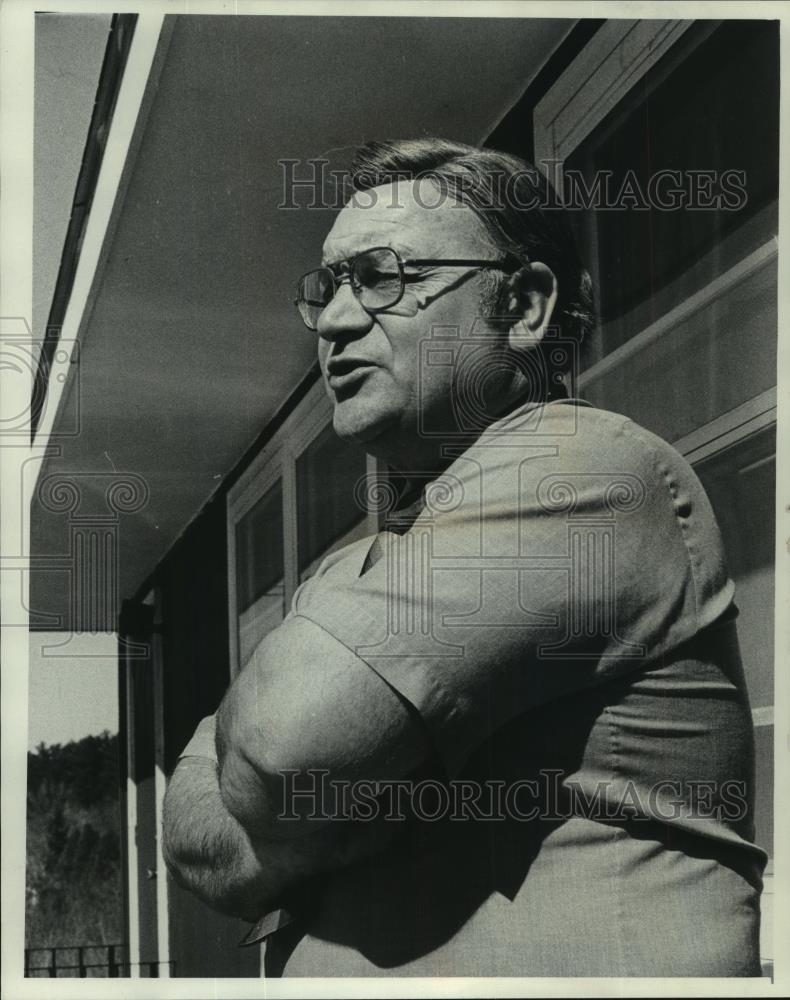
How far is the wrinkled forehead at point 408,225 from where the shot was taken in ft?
9.12

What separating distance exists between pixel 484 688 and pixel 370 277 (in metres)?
0.77

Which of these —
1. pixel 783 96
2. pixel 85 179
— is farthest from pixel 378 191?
pixel 783 96

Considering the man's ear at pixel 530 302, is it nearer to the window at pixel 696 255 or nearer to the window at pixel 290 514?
the window at pixel 696 255

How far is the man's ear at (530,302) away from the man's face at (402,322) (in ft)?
0.20

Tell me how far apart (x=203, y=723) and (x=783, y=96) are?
5.21 feet

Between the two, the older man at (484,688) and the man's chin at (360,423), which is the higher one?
the man's chin at (360,423)

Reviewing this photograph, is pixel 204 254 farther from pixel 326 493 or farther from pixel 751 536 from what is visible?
pixel 751 536

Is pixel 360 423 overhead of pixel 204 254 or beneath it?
beneath

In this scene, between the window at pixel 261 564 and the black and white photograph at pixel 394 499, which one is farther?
the window at pixel 261 564

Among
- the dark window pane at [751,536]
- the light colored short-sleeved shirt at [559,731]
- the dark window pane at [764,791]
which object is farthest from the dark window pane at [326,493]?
the dark window pane at [764,791]

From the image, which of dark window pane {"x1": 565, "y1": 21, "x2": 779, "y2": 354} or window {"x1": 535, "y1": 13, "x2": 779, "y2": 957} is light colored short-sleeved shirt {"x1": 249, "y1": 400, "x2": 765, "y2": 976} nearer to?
window {"x1": 535, "y1": 13, "x2": 779, "y2": 957}

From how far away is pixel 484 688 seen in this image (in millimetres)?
2613

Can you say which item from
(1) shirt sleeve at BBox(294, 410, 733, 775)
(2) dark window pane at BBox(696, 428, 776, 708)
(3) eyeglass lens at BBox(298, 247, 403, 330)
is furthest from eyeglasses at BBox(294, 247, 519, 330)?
(2) dark window pane at BBox(696, 428, 776, 708)

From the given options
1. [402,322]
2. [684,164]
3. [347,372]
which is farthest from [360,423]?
[684,164]
